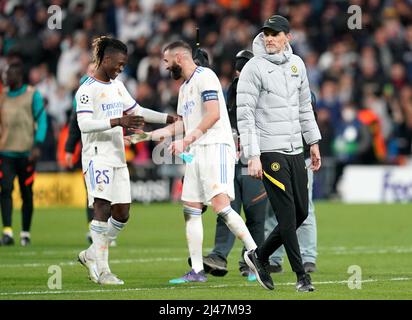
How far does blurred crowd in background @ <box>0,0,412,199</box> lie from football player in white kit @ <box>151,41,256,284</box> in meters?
14.9

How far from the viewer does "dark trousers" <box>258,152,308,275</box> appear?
11.5 metres

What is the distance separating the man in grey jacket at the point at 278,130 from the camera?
11.6 m

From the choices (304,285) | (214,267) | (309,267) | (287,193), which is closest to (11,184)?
(214,267)

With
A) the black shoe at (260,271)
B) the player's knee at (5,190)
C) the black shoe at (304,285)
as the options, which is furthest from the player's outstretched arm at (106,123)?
the player's knee at (5,190)

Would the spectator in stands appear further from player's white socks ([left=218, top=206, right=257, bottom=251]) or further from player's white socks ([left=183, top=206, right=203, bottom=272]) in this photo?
player's white socks ([left=218, top=206, right=257, bottom=251])

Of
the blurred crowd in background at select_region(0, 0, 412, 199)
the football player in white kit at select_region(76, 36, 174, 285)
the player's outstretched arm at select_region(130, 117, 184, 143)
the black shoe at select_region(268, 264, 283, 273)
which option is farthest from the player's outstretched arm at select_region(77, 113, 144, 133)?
the blurred crowd in background at select_region(0, 0, 412, 199)

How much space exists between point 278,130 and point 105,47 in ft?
7.23

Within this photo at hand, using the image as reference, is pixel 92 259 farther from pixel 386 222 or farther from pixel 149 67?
pixel 149 67

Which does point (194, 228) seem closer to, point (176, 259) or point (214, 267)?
point (214, 267)

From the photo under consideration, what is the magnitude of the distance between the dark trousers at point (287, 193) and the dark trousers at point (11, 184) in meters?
7.20

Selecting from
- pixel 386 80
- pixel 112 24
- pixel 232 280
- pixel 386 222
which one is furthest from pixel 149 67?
pixel 232 280

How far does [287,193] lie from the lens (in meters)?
11.6

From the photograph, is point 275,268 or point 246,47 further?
point 246,47

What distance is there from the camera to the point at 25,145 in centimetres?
1859
